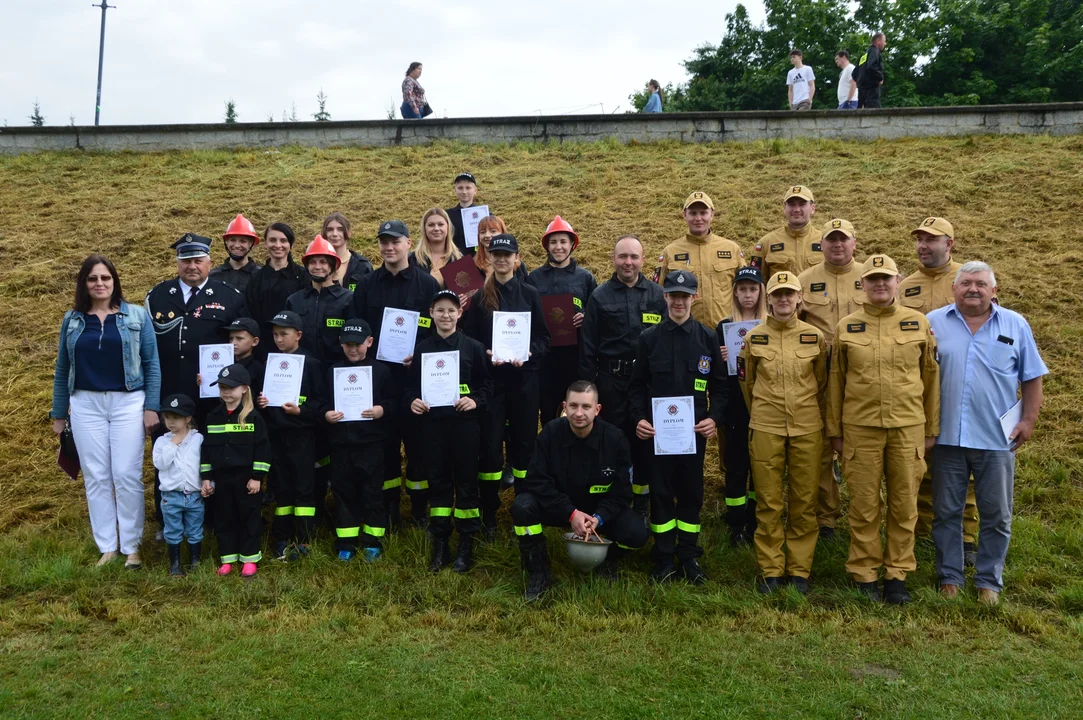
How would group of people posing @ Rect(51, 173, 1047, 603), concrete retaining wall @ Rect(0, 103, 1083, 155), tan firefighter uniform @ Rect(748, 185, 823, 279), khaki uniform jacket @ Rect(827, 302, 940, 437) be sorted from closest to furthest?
1. khaki uniform jacket @ Rect(827, 302, 940, 437)
2. group of people posing @ Rect(51, 173, 1047, 603)
3. tan firefighter uniform @ Rect(748, 185, 823, 279)
4. concrete retaining wall @ Rect(0, 103, 1083, 155)

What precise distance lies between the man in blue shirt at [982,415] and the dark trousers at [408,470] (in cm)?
418

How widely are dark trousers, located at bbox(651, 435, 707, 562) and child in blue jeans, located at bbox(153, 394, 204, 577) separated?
366 centimetres

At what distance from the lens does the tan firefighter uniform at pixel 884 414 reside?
239 inches

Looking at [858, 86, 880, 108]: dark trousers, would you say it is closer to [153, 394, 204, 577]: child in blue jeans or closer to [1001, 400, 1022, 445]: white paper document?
[1001, 400, 1022, 445]: white paper document

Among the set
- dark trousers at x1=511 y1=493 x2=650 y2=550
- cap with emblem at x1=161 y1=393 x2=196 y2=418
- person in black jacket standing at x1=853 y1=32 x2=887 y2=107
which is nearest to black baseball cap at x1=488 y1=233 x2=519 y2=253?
dark trousers at x1=511 y1=493 x2=650 y2=550

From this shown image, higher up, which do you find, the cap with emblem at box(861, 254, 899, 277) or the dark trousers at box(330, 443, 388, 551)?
the cap with emblem at box(861, 254, 899, 277)

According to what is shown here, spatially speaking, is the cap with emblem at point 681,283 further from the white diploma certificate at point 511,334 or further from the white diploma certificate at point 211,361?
the white diploma certificate at point 211,361

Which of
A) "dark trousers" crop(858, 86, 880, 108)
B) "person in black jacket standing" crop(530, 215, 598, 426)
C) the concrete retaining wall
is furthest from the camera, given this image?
"dark trousers" crop(858, 86, 880, 108)

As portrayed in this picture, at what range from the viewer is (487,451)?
282 inches

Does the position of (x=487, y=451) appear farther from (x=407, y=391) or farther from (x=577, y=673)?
(x=577, y=673)

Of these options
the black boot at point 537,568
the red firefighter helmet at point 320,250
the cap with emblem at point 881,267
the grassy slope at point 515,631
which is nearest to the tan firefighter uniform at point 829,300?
the grassy slope at point 515,631

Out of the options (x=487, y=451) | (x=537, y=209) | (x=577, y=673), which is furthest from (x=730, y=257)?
(x=537, y=209)

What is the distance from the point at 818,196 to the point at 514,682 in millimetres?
11485

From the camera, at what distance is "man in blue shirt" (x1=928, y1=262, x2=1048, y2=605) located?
6102 mm
